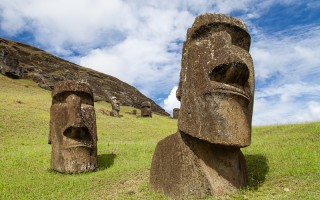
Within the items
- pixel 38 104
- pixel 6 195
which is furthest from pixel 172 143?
pixel 38 104

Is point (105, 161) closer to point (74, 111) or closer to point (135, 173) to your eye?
point (74, 111)

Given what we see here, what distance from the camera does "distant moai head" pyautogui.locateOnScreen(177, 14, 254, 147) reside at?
732cm

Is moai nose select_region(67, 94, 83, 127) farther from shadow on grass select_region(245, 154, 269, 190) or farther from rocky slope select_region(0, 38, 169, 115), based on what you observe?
rocky slope select_region(0, 38, 169, 115)

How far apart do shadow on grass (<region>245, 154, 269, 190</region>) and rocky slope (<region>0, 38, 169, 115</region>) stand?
48.6 m

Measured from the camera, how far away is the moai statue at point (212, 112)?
7340 mm

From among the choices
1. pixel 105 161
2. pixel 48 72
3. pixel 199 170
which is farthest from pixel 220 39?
pixel 48 72

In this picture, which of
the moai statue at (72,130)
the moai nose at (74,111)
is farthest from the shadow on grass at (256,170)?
the moai nose at (74,111)

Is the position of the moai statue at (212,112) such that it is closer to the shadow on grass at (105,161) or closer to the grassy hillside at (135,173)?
the grassy hillside at (135,173)

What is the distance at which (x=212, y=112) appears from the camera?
24.1ft

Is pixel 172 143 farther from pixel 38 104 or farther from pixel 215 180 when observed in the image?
pixel 38 104

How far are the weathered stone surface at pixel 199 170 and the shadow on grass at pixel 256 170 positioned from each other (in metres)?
0.37

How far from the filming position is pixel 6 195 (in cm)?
945

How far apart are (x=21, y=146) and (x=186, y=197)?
1468 cm

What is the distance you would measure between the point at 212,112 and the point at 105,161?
26.2ft
